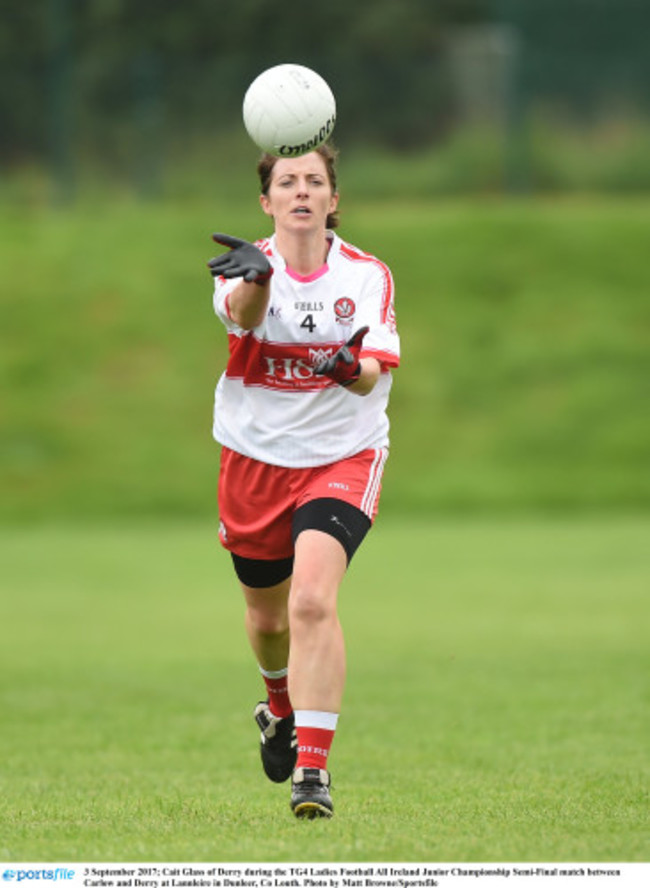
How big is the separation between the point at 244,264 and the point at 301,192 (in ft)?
2.04

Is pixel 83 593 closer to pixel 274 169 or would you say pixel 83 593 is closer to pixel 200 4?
pixel 274 169

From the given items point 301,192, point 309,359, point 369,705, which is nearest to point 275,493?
point 309,359

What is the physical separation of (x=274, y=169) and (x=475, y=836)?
9.26 ft

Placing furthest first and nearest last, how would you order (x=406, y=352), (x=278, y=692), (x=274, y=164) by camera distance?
(x=406, y=352)
(x=278, y=692)
(x=274, y=164)

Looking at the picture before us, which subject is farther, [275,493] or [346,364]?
[275,493]

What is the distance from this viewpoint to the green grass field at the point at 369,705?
227 inches

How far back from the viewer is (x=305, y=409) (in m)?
6.93

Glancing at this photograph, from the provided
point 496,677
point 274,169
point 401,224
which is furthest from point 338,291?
point 401,224

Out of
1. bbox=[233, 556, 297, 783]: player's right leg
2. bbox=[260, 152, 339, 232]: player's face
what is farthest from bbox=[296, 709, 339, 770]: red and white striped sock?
bbox=[260, 152, 339, 232]: player's face

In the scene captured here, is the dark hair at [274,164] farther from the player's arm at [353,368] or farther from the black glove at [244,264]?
the player's arm at [353,368]

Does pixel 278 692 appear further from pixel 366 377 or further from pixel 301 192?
pixel 301 192
